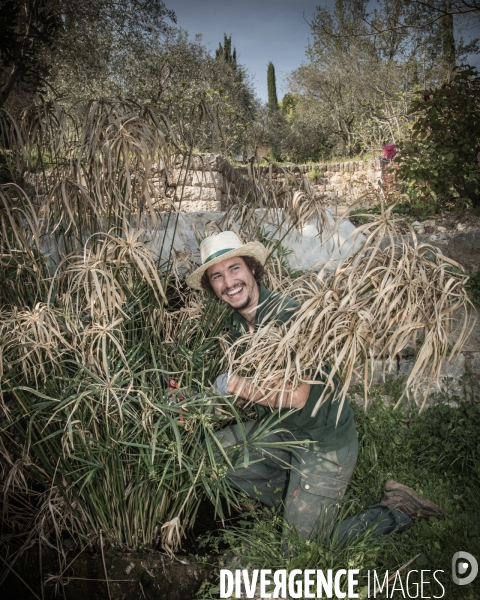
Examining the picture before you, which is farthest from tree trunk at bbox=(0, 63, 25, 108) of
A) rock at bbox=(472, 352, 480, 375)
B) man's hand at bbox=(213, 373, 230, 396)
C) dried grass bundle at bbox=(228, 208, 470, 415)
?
rock at bbox=(472, 352, 480, 375)

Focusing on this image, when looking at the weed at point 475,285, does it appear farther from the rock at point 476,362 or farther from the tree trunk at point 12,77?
the tree trunk at point 12,77

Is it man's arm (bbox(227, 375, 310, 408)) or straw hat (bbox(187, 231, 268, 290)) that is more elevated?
straw hat (bbox(187, 231, 268, 290))

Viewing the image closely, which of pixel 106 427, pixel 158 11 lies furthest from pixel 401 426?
pixel 158 11

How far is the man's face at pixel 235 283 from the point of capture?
2307mm

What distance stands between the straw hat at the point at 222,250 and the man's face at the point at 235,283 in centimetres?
5

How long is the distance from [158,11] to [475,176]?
22.2ft

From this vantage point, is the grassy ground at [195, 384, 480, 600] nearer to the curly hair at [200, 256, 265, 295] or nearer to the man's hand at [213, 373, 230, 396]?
the man's hand at [213, 373, 230, 396]

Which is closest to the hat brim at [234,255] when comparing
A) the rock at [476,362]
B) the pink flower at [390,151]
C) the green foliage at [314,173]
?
the rock at [476,362]

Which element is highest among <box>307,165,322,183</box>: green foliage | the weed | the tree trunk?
<box>307,165,322,183</box>: green foliage

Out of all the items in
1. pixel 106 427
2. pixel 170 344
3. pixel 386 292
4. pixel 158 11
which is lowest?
pixel 106 427

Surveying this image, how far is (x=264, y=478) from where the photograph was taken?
2.52 m

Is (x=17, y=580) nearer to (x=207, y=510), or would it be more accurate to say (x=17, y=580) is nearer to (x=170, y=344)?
(x=207, y=510)

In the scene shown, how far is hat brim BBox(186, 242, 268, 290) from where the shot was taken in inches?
89.4

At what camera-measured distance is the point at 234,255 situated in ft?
7.54
